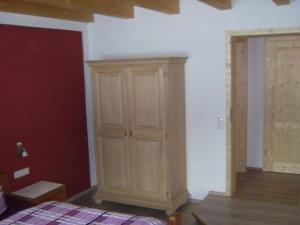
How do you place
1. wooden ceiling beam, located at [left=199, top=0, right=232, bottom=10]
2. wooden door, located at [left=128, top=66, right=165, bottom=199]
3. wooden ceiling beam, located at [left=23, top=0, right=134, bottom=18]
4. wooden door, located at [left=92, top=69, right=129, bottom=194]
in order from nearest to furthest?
wooden ceiling beam, located at [left=23, top=0, right=134, bottom=18]
wooden ceiling beam, located at [left=199, top=0, right=232, bottom=10]
wooden door, located at [left=128, top=66, right=165, bottom=199]
wooden door, located at [left=92, top=69, right=129, bottom=194]

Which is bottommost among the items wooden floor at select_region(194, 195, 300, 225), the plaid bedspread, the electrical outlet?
wooden floor at select_region(194, 195, 300, 225)

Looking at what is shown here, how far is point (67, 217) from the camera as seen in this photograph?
3033 mm

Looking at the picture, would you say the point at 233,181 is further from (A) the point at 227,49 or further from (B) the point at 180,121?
(A) the point at 227,49

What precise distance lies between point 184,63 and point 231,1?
90cm

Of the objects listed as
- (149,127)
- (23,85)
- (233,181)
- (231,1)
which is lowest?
(233,181)

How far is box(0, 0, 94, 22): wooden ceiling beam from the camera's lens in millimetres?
3820

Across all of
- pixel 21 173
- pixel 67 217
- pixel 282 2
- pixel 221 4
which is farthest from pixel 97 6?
pixel 67 217

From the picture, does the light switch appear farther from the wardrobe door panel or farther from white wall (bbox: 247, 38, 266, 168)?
white wall (bbox: 247, 38, 266, 168)

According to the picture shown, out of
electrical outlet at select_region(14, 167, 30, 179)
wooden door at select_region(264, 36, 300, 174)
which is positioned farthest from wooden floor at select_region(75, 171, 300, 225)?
electrical outlet at select_region(14, 167, 30, 179)

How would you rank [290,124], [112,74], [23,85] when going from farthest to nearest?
[290,124]
[112,74]
[23,85]

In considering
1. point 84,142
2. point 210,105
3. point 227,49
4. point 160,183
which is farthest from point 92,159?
point 227,49

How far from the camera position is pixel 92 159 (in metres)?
Answer: 5.25

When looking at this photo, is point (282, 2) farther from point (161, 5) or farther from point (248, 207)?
point (248, 207)

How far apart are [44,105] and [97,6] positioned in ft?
4.46
